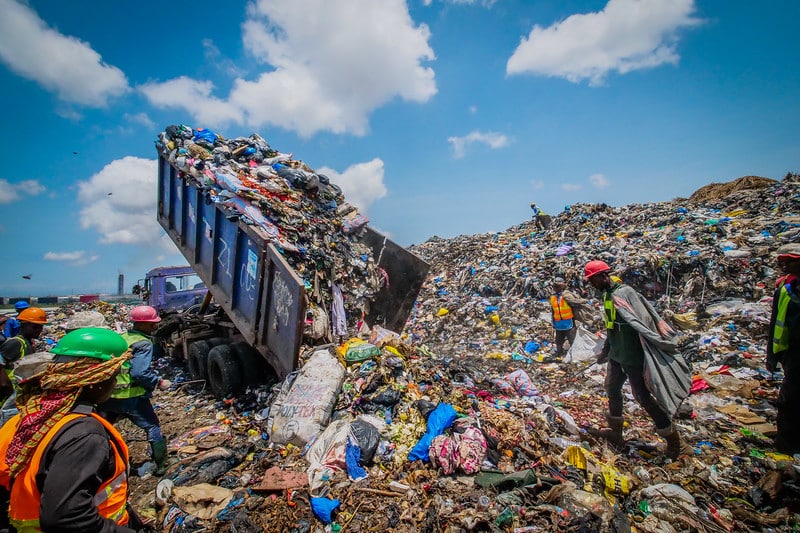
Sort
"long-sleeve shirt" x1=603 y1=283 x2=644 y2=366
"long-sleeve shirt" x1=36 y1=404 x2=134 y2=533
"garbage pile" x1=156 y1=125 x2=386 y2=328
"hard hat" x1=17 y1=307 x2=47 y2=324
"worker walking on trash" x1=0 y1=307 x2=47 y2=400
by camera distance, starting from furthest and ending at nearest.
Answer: "garbage pile" x1=156 y1=125 x2=386 y2=328
"hard hat" x1=17 y1=307 x2=47 y2=324
"worker walking on trash" x1=0 y1=307 x2=47 y2=400
"long-sleeve shirt" x1=603 y1=283 x2=644 y2=366
"long-sleeve shirt" x1=36 y1=404 x2=134 y2=533

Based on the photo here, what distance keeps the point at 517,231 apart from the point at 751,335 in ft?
33.2

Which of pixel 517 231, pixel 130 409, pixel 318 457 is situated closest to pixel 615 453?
pixel 318 457

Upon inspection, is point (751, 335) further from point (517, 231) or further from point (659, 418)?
point (517, 231)

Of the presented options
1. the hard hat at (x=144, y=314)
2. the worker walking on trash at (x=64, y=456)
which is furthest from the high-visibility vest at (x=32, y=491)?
the hard hat at (x=144, y=314)

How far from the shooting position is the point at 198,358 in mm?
4609

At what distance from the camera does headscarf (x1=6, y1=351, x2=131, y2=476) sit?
3.43 feet

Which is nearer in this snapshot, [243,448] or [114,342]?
[114,342]

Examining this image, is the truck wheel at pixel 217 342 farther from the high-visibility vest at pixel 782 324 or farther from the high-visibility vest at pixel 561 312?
the high-visibility vest at pixel 782 324

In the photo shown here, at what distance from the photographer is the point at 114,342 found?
1371 millimetres

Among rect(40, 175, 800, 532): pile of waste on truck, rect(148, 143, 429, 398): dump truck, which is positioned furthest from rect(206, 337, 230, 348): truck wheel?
rect(40, 175, 800, 532): pile of waste on truck

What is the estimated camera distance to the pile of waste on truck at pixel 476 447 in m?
2.10

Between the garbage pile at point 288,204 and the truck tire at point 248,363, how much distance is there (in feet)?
3.68

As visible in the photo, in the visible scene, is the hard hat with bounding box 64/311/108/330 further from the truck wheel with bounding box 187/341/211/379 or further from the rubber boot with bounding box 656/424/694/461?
the rubber boot with bounding box 656/424/694/461

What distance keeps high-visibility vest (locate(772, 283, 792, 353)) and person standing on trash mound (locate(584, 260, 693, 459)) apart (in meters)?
0.71
